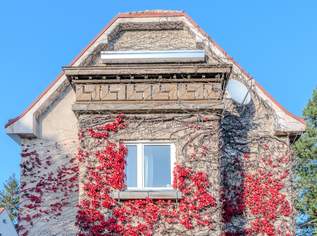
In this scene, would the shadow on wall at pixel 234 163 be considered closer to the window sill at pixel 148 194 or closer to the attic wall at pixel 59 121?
the window sill at pixel 148 194

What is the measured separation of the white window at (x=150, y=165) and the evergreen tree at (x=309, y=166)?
56.9ft

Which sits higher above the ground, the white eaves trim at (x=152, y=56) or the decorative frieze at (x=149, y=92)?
the white eaves trim at (x=152, y=56)

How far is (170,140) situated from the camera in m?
11.9

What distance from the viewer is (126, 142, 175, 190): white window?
38.3 ft

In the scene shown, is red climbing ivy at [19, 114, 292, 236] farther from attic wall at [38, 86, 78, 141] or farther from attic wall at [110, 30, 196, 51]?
attic wall at [110, 30, 196, 51]

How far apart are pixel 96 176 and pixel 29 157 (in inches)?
89.0

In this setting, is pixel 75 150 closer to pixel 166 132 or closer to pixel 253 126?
pixel 166 132

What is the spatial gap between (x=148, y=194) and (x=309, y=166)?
2191 centimetres

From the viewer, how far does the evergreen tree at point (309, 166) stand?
1144 inches

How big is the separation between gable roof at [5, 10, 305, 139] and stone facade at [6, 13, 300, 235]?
0.35 feet

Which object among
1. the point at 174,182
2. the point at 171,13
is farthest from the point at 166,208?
the point at 171,13

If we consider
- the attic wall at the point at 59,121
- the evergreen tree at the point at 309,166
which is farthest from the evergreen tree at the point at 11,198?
the attic wall at the point at 59,121

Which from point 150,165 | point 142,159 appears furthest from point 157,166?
point 142,159

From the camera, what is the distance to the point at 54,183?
12875 mm
